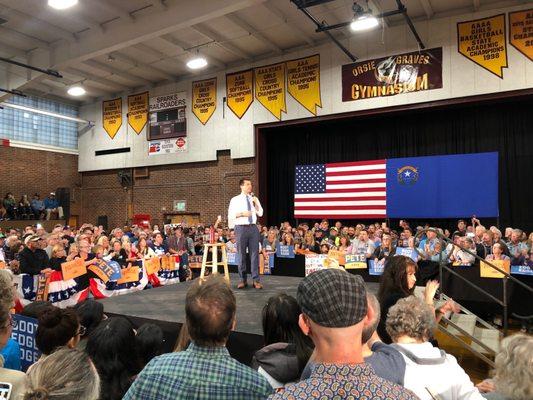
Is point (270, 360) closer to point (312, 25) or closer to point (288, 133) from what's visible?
point (312, 25)

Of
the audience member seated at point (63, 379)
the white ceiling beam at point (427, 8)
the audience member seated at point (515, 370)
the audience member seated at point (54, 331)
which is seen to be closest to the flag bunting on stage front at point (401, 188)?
the white ceiling beam at point (427, 8)

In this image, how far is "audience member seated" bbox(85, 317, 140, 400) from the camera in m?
2.36

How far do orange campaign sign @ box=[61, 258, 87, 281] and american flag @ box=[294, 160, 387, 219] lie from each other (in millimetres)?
8402

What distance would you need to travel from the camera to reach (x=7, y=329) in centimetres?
176

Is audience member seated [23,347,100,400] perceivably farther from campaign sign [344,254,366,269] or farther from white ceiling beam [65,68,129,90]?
white ceiling beam [65,68,129,90]

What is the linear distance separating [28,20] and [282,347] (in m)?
12.9

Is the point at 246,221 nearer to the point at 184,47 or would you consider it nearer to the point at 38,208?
the point at 184,47

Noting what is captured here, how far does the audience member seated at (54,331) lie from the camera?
2320 mm

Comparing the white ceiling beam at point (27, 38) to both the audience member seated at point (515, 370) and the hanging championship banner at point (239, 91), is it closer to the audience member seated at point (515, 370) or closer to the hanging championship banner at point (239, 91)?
the hanging championship banner at point (239, 91)

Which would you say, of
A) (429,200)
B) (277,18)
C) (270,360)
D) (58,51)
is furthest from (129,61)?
(270,360)

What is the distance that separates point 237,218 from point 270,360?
162 inches

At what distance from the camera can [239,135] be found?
1482 cm

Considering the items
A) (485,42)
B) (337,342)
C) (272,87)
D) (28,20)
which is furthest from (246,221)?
(28,20)

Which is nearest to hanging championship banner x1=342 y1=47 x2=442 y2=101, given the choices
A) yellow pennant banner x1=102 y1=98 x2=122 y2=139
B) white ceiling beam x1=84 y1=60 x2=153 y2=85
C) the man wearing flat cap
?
white ceiling beam x1=84 y1=60 x2=153 y2=85
